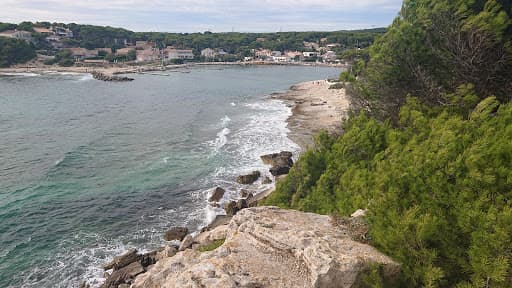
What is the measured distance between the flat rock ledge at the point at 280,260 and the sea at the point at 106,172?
12.8 metres

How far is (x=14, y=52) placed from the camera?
14350 cm

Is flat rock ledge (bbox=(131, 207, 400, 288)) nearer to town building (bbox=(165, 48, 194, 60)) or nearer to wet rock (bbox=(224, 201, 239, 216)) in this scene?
wet rock (bbox=(224, 201, 239, 216))

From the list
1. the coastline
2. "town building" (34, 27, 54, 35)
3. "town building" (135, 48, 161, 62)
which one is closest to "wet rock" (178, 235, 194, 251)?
the coastline

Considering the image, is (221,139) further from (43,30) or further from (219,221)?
(43,30)

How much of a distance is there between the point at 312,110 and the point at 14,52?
135692 millimetres

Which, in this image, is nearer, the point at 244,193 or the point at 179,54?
the point at 244,193

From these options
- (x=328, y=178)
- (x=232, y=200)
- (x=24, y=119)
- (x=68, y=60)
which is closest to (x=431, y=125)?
(x=328, y=178)

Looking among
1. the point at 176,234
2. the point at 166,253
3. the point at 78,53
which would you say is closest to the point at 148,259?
the point at 166,253

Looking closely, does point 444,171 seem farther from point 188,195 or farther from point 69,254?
point 188,195

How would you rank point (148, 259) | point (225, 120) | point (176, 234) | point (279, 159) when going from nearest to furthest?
point (148, 259) < point (176, 234) < point (279, 159) < point (225, 120)

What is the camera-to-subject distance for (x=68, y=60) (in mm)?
154625

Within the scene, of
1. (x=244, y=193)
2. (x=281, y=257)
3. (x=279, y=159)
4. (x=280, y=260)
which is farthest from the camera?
(x=279, y=159)

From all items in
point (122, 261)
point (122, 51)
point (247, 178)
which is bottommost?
point (122, 261)

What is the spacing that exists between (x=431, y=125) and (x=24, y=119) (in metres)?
60.8
